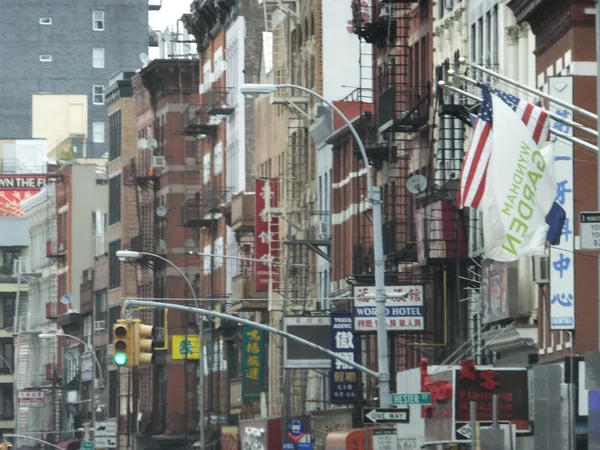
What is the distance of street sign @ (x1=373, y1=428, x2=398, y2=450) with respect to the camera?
44.5m

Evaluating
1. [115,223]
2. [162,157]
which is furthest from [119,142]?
[162,157]

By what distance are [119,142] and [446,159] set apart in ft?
227

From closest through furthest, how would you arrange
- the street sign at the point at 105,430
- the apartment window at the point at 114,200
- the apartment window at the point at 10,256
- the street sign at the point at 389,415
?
the street sign at the point at 389,415 → the street sign at the point at 105,430 → the apartment window at the point at 114,200 → the apartment window at the point at 10,256

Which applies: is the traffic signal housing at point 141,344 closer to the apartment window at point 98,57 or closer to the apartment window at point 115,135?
the apartment window at point 115,135

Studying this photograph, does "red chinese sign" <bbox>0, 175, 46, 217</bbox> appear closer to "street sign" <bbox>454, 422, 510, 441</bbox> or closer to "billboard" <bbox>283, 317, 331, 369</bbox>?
"billboard" <bbox>283, 317, 331, 369</bbox>

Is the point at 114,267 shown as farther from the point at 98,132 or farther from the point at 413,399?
the point at 413,399

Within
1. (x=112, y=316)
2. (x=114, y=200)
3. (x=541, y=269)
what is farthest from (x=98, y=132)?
(x=541, y=269)

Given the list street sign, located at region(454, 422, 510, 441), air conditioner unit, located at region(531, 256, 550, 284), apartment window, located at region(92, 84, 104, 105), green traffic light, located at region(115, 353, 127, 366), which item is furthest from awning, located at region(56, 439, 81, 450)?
air conditioner unit, located at region(531, 256, 550, 284)

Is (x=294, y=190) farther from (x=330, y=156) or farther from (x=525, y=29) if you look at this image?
(x=525, y=29)

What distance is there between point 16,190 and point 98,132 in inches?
314

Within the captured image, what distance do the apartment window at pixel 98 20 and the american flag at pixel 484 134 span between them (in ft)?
412

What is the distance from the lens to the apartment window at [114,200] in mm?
116938

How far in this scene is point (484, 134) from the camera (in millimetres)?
31531

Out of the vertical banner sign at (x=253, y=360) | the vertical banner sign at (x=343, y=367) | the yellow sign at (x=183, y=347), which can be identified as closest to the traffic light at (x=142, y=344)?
the vertical banner sign at (x=343, y=367)
